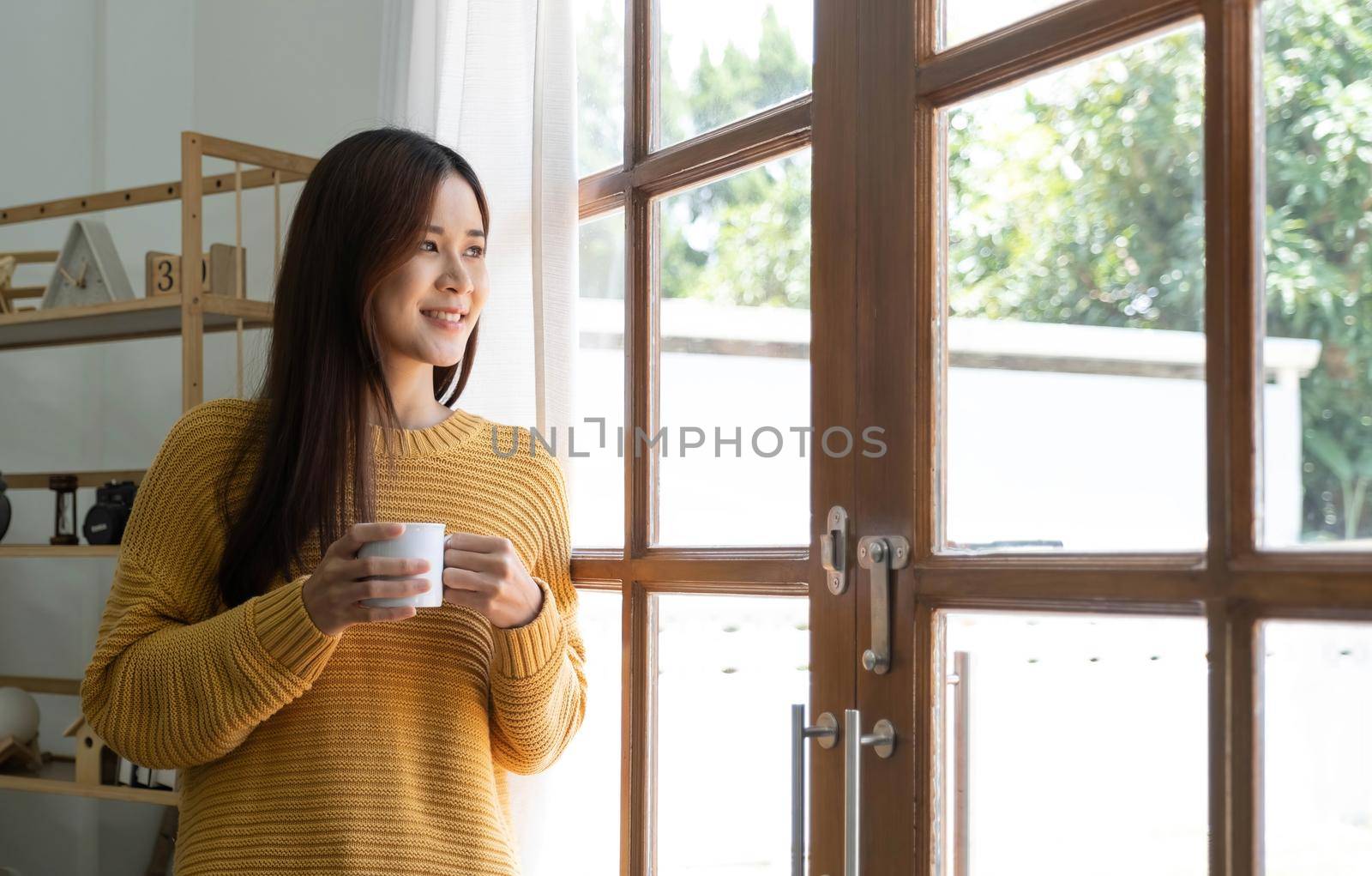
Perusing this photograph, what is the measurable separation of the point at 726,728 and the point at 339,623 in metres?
0.48

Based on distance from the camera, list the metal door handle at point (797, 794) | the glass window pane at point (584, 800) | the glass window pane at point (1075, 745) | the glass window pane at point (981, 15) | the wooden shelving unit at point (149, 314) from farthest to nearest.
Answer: the wooden shelving unit at point (149, 314)
the glass window pane at point (584, 800)
the metal door handle at point (797, 794)
the glass window pane at point (981, 15)
the glass window pane at point (1075, 745)

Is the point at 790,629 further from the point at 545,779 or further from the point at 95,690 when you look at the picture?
the point at 95,690

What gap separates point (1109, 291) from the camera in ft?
3.41

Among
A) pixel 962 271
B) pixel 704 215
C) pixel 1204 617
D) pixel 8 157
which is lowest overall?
pixel 1204 617

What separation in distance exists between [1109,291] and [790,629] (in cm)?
53

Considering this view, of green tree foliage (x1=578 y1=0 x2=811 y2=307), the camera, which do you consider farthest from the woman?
the camera

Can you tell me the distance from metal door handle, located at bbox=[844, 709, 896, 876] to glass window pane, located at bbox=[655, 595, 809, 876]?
16cm

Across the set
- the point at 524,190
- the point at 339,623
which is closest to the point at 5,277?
the point at 524,190

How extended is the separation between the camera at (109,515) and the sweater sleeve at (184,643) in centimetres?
86

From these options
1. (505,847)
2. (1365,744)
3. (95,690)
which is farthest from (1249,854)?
(95,690)

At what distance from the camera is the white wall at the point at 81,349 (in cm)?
278

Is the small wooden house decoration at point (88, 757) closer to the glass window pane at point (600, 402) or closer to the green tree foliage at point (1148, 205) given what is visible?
the glass window pane at point (600, 402)

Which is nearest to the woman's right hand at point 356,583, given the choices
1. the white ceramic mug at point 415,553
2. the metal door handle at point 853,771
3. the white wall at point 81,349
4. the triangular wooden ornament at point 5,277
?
the white ceramic mug at point 415,553

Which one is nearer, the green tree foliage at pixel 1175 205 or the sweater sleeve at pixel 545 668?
the green tree foliage at pixel 1175 205
